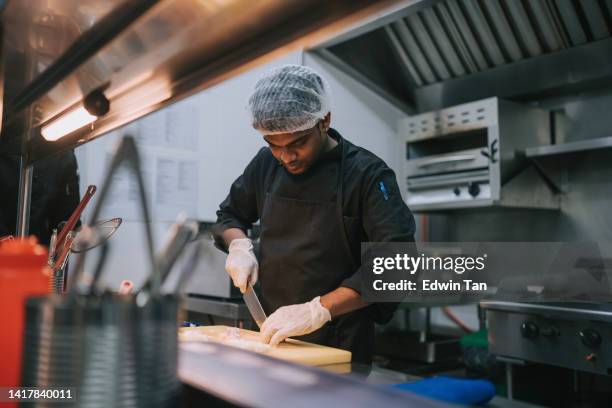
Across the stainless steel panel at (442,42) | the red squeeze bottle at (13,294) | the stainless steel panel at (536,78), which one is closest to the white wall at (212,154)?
the stainless steel panel at (442,42)

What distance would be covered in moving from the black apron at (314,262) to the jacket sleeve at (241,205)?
193 mm

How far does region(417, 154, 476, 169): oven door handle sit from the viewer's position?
2930 mm

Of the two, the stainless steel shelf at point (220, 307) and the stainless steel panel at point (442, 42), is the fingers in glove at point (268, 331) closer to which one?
the stainless steel shelf at point (220, 307)

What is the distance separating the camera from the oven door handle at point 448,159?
9.61 ft

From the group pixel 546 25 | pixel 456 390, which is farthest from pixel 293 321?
pixel 546 25

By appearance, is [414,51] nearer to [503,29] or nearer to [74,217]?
[503,29]

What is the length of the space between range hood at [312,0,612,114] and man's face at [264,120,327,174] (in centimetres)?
154

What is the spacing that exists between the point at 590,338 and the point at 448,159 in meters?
1.36

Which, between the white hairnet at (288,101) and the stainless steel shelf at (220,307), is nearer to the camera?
the white hairnet at (288,101)

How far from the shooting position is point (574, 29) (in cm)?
271

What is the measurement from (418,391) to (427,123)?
2714mm

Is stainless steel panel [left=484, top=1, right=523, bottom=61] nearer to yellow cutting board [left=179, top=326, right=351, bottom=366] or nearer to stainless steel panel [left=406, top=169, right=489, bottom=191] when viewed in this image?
stainless steel panel [left=406, top=169, right=489, bottom=191]

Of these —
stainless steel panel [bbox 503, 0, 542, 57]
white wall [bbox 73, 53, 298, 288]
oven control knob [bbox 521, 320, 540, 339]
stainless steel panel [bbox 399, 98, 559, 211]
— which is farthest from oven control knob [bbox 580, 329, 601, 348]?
white wall [bbox 73, 53, 298, 288]

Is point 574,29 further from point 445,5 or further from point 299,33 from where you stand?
point 299,33
